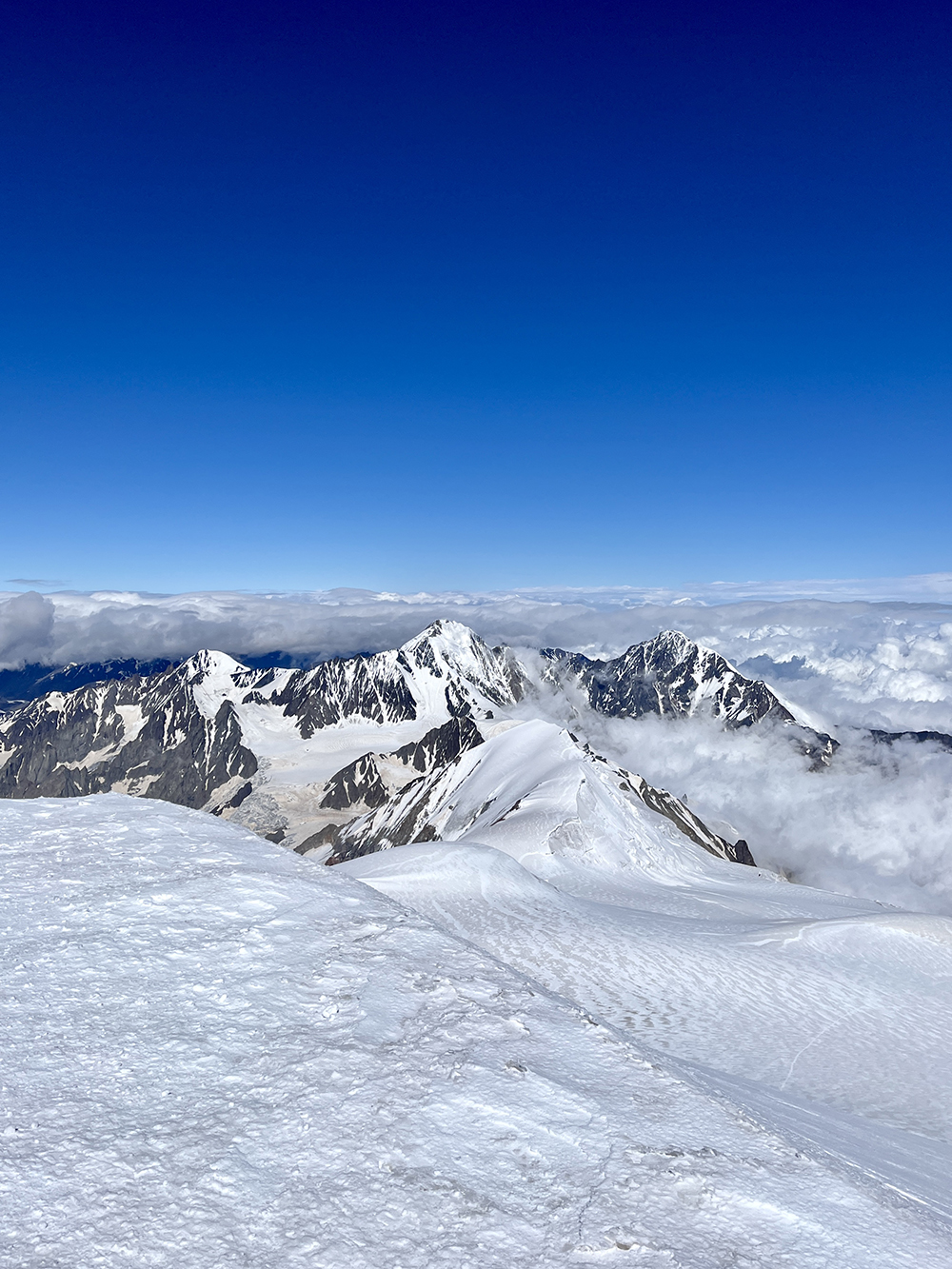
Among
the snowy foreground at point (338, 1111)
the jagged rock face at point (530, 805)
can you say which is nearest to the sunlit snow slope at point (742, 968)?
the snowy foreground at point (338, 1111)

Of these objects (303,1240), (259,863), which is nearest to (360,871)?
(259,863)

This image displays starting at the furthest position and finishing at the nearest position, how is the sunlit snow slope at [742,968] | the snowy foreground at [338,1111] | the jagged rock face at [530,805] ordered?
the jagged rock face at [530,805] → the sunlit snow slope at [742,968] → the snowy foreground at [338,1111]

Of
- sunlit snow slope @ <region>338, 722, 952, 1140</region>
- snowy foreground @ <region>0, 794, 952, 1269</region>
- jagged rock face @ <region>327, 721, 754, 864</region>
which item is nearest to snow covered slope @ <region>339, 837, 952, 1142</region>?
sunlit snow slope @ <region>338, 722, 952, 1140</region>

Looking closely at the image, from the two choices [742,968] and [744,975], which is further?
[742,968]

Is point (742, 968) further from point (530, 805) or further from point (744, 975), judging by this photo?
point (530, 805)

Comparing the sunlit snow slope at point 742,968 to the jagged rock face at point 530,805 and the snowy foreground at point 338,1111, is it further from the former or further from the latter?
the jagged rock face at point 530,805

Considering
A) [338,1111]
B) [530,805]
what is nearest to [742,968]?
[338,1111]

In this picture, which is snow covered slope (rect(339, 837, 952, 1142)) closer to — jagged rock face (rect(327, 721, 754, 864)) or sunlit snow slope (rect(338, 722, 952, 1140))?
sunlit snow slope (rect(338, 722, 952, 1140))

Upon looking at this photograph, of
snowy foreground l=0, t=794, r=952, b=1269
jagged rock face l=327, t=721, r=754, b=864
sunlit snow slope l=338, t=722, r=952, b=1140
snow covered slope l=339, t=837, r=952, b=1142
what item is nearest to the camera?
snowy foreground l=0, t=794, r=952, b=1269
